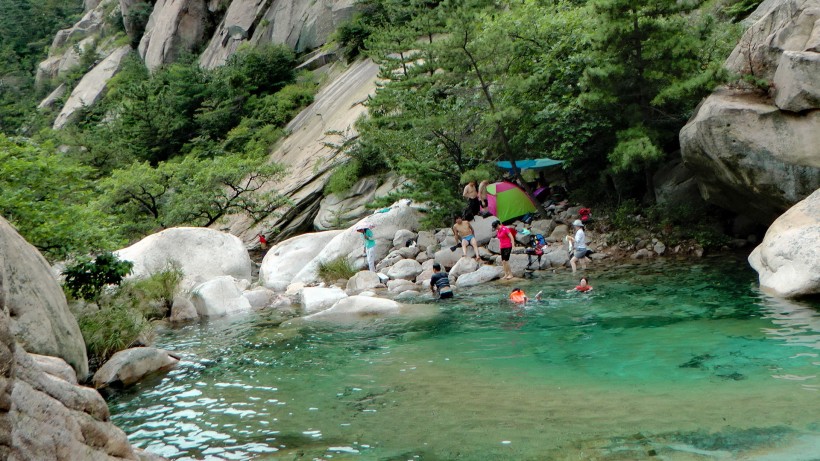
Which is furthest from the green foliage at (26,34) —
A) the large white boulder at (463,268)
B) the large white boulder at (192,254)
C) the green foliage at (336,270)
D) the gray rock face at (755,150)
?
the gray rock face at (755,150)

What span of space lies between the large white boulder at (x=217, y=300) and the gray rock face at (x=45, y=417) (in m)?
13.3

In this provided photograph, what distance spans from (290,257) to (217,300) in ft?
19.5

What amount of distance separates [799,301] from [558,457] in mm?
8747

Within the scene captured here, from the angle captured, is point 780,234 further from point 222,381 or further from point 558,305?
point 222,381

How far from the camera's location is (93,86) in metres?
57.0

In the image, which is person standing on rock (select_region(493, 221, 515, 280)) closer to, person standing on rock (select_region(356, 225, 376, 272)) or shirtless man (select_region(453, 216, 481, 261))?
shirtless man (select_region(453, 216, 481, 261))

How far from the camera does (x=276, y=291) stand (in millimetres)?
23016

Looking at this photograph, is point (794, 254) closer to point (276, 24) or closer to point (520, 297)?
point (520, 297)

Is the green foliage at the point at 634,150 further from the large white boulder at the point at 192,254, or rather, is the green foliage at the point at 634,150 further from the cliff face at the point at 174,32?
the cliff face at the point at 174,32

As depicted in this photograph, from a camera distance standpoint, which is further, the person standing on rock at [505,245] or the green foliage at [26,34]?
the green foliage at [26,34]

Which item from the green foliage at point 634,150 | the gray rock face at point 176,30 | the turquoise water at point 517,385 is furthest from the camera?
the gray rock face at point 176,30

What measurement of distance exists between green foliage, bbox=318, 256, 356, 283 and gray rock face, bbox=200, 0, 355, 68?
23.5 meters

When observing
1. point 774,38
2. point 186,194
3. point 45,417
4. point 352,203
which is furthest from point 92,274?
point 774,38

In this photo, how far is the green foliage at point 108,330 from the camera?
484 inches
